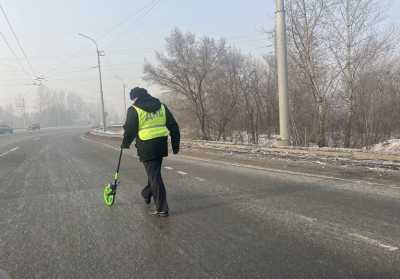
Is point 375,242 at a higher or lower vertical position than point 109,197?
lower

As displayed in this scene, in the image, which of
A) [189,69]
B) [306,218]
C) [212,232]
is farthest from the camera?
[189,69]

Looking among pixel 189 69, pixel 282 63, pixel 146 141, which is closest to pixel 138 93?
pixel 146 141

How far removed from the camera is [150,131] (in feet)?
18.9

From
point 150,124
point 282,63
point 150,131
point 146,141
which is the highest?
point 282,63

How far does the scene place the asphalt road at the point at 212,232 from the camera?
12.4 feet

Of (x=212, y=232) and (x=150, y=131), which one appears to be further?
(x=150, y=131)

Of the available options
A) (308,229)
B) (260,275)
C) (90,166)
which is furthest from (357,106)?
(260,275)

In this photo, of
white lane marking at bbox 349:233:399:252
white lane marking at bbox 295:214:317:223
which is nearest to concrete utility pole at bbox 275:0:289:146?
white lane marking at bbox 295:214:317:223

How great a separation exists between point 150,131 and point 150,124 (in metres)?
0.10

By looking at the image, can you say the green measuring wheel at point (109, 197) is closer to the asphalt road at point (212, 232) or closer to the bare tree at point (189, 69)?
the asphalt road at point (212, 232)

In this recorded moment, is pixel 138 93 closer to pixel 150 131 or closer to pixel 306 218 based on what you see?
pixel 150 131

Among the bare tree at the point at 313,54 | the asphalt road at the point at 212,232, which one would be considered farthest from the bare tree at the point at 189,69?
the asphalt road at the point at 212,232

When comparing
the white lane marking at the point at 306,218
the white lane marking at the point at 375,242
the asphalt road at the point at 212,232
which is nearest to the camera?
the asphalt road at the point at 212,232

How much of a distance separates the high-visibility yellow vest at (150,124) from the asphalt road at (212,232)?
1.22 metres
